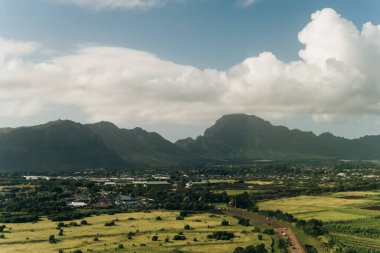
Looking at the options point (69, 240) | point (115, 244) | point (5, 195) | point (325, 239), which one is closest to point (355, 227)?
point (325, 239)

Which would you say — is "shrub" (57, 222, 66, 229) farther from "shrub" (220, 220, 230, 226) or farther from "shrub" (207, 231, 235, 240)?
"shrub" (220, 220, 230, 226)

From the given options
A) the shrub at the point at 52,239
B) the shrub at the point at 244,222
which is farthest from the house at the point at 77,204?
the shrub at the point at 244,222

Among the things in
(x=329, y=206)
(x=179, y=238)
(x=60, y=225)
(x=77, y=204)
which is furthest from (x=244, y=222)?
(x=77, y=204)

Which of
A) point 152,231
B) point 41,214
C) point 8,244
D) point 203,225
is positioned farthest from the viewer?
point 41,214

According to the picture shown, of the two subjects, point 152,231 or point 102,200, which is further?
point 102,200

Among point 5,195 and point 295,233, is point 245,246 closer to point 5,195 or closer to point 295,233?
point 295,233

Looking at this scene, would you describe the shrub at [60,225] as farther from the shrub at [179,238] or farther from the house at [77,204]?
the house at [77,204]

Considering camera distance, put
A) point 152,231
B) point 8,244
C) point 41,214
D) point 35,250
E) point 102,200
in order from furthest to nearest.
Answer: point 102,200 → point 41,214 → point 152,231 → point 8,244 → point 35,250
